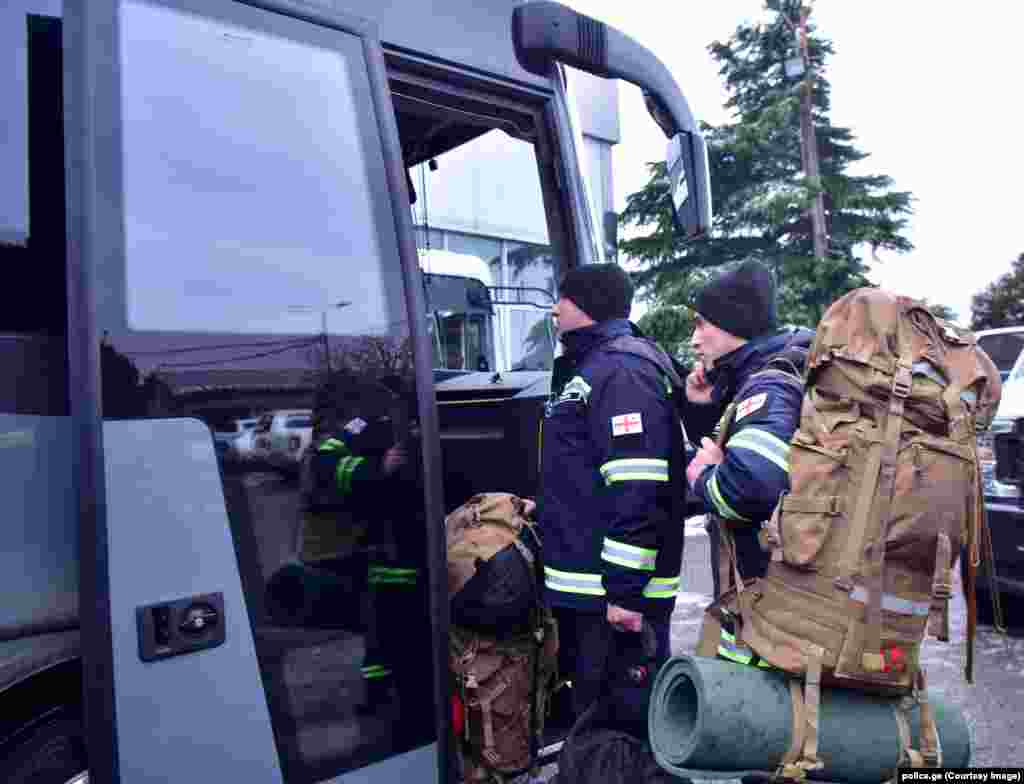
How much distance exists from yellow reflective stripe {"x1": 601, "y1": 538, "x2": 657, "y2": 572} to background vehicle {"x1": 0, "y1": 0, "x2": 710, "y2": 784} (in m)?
0.53

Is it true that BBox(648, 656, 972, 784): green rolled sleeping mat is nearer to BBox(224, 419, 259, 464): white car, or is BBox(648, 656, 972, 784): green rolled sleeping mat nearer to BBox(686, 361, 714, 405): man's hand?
BBox(686, 361, 714, 405): man's hand

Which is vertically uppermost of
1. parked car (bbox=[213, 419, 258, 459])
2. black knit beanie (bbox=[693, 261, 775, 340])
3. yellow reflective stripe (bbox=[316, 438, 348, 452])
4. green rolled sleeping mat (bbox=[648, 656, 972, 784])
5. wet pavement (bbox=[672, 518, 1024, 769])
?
black knit beanie (bbox=[693, 261, 775, 340])

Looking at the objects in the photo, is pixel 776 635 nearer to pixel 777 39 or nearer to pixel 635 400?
pixel 635 400

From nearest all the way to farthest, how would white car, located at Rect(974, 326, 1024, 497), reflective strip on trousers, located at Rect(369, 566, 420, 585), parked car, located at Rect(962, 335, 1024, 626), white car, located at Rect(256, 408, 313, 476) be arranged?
white car, located at Rect(256, 408, 313, 476) < reflective strip on trousers, located at Rect(369, 566, 420, 585) < parked car, located at Rect(962, 335, 1024, 626) < white car, located at Rect(974, 326, 1024, 497)

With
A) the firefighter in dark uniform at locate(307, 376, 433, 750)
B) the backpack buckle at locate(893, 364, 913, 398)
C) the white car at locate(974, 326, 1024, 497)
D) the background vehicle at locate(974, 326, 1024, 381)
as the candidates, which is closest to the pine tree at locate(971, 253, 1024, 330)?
the background vehicle at locate(974, 326, 1024, 381)

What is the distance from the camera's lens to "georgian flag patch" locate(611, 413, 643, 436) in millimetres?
2688

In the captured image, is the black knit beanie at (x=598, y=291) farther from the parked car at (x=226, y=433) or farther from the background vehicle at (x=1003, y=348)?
the background vehicle at (x=1003, y=348)

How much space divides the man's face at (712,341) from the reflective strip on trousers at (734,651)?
31.7 inches

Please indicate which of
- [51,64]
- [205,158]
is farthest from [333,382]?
[51,64]

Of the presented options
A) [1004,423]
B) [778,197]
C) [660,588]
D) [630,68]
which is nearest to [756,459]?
[660,588]

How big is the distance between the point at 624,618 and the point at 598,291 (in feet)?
3.34

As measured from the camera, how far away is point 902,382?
214 centimetres

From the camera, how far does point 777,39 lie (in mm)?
17781

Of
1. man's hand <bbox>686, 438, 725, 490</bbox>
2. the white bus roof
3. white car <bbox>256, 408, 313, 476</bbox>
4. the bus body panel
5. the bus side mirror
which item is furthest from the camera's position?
the white bus roof
